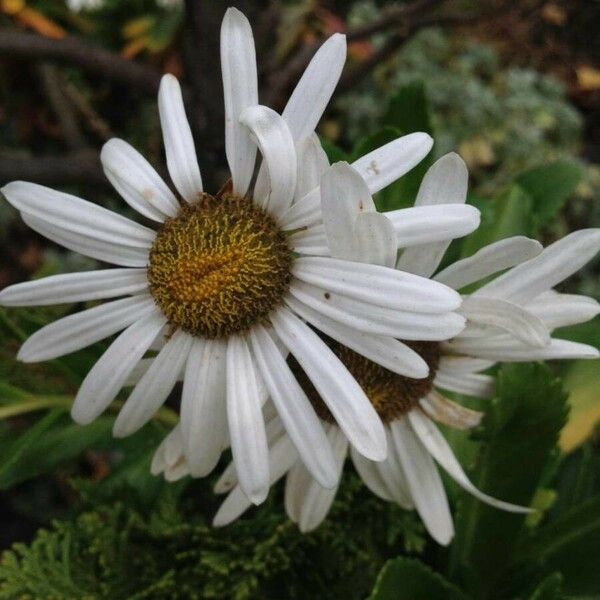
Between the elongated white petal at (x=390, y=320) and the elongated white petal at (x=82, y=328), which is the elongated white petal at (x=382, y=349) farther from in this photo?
the elongated white petal at (x=82, y=328)

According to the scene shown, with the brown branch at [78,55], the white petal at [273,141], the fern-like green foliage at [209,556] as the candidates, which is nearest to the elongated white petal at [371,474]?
the fern-like green foliage at [209,556]

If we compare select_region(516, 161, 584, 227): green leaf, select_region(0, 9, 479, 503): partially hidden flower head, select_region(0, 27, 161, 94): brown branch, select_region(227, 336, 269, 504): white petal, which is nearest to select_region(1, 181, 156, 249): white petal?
select_region(0, 9, 479, 503): partially hidden flower head

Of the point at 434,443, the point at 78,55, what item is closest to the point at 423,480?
the point at 434,443

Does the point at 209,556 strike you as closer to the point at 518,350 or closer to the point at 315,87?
the point at 518,350

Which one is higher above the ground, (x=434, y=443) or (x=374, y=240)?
(x=374, y=240)

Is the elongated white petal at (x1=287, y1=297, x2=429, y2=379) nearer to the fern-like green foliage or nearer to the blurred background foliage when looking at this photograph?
the blurred background foliage

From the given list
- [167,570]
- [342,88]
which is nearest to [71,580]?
[167,570]
